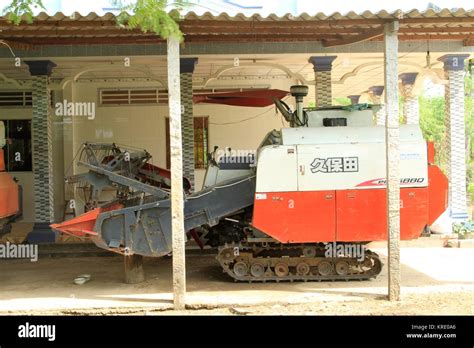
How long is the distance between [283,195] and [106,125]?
323 inches

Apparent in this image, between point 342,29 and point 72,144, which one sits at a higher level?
point 342,29

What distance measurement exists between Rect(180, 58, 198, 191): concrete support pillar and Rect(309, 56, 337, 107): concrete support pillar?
2.57m

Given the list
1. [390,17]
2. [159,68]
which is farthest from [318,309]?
[159,68]

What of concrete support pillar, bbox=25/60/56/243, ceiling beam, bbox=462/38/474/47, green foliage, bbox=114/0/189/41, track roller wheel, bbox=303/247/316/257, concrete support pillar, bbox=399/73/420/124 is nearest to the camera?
green foliage, bbox=114/0/189/41

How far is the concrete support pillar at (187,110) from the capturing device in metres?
11.7

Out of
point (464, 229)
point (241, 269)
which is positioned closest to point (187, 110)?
point (241, 269)

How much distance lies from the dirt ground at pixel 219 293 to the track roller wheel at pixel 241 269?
0.17 m

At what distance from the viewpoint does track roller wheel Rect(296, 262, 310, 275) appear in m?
8.45

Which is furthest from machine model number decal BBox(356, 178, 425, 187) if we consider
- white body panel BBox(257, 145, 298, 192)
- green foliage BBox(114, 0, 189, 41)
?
green foliage BBox(114, 0, 189, 41)

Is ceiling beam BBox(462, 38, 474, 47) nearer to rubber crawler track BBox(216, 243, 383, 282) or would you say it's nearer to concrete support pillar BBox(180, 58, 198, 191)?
concrete support pillar BBox(180, 58, 198, 191)

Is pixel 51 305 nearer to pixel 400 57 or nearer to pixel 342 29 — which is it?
pixel 342 29

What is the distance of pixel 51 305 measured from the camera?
24.3ft

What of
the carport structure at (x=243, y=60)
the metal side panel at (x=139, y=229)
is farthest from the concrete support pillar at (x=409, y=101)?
the metal side panel at (x=139, y=229)

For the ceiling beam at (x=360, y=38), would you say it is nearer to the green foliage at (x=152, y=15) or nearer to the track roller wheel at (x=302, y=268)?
the green foliage at (x=152, y=15)
